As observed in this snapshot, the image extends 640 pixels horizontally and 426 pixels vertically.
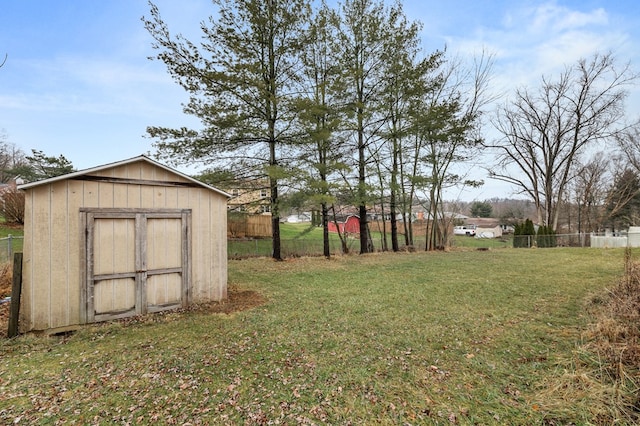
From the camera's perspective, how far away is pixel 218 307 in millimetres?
5367

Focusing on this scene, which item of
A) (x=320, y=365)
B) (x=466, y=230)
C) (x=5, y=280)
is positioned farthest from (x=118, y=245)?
(x=466, y=230)

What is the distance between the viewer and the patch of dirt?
462cm

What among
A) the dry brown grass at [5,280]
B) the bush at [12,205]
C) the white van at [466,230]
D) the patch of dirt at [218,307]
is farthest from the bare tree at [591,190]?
the bush at [12,205]

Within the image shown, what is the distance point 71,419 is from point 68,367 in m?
1.16

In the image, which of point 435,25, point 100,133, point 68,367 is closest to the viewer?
point 68,367

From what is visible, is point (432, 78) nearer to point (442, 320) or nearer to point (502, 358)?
point (442, 320)

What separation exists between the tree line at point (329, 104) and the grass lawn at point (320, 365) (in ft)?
19.1

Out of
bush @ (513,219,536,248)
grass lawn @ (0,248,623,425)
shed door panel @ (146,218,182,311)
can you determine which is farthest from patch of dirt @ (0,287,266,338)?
bush @ (513,219,536,248)

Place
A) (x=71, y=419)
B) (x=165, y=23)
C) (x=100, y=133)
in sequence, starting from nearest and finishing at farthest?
1. (x=71, y=419)
2. (x=165, y=23)
3. (x=100, y=133)

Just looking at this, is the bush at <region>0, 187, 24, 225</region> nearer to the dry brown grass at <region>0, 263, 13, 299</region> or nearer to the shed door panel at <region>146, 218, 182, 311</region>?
the dry brown grass at <region>0, 263, 13, 299</region>

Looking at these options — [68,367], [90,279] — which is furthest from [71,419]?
[90,279]

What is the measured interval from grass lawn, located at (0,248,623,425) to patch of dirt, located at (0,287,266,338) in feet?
0.33

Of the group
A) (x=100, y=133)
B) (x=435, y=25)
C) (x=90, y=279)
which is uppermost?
(x=435, y=25)

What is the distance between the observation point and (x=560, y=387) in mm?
2600
